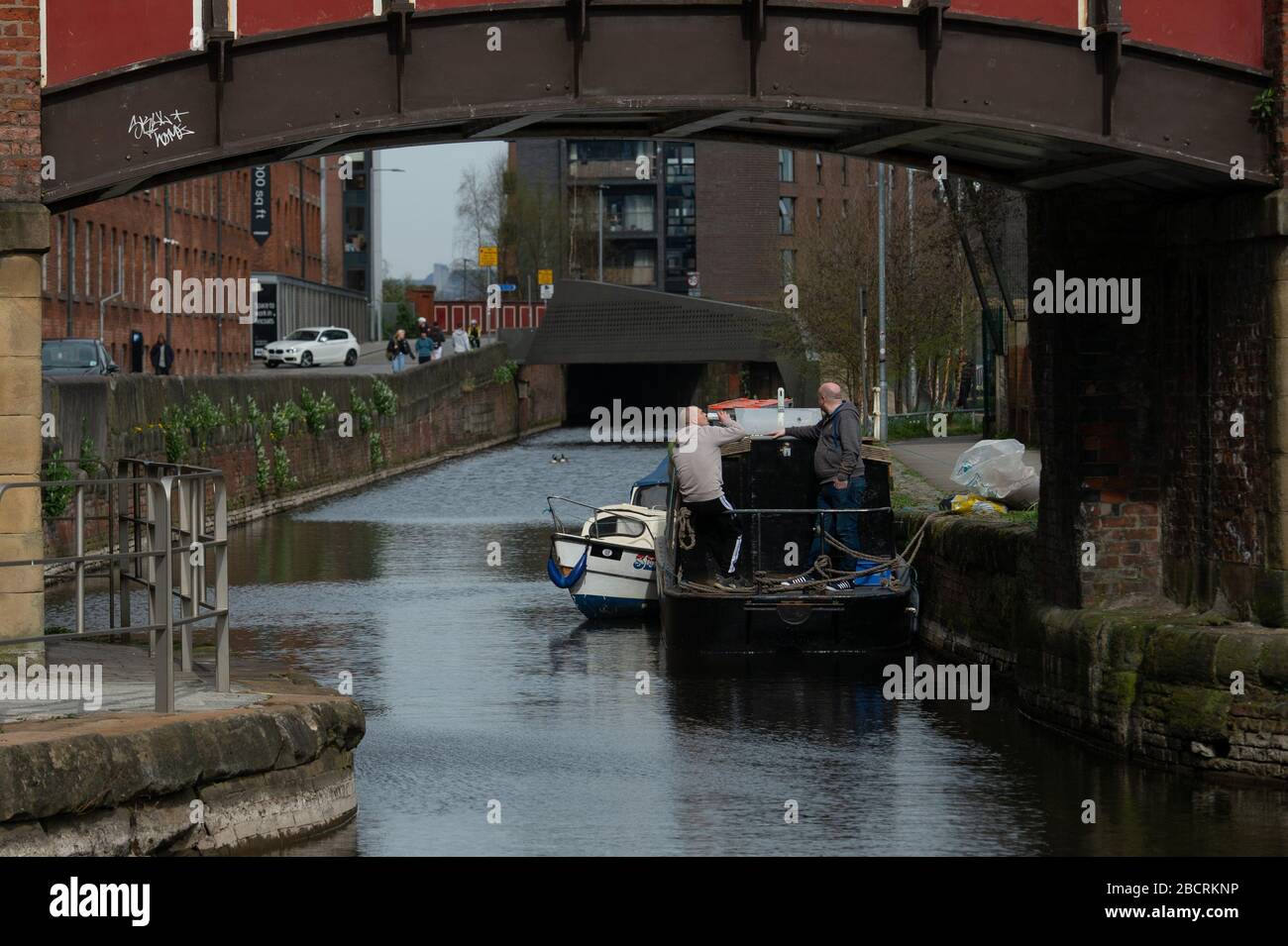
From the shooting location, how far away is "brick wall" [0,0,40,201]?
13.9 meters

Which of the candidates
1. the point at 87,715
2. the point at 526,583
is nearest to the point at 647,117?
the point at 87,715

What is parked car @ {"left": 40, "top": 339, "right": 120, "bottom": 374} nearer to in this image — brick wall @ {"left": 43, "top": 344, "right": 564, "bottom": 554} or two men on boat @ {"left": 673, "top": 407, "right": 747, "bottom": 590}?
brick wall @ {"left": 43, "top": 344, "right": 564, "bottom": 554}

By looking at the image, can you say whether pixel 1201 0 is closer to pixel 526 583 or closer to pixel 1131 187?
pixel 1131 187

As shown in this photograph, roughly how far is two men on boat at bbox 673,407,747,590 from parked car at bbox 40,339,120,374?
86.0 ft

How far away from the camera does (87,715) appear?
11.4 metres

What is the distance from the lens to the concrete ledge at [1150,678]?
13969mm

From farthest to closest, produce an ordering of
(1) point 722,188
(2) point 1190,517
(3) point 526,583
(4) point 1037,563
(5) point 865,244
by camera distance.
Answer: (1) point 722,188, (5) point 865,244, (3) point 526,583, (4) point 1037,563, (2) point 1190,517

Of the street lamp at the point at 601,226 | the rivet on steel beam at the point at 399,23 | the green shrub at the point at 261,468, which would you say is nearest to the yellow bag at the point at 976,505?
the rivet on steel beam at the point at 399,23

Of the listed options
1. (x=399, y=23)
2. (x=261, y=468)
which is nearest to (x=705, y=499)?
(x=399, y=23)

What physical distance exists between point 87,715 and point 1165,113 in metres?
8.32

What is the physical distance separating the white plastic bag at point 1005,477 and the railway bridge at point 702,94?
7777mm

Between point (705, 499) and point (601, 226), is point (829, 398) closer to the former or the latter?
point (705, 499)

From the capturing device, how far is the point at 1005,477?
23406 mm

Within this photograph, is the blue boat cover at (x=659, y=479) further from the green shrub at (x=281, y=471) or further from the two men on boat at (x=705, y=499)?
the green shrub at (x=281, y=471)
